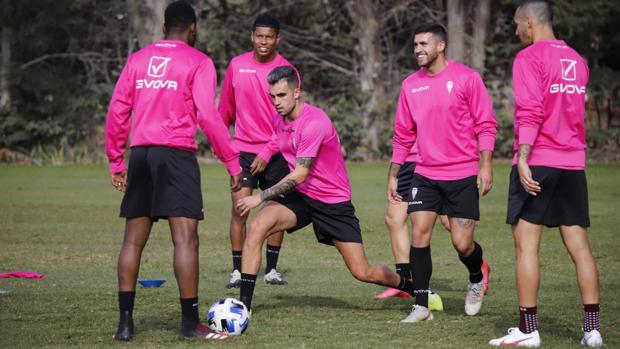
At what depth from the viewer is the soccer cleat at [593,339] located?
7352mm

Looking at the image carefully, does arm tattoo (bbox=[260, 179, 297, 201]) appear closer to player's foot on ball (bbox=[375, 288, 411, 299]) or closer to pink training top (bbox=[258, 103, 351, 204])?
pink training top (bbox=[258, 103, 351, 204])

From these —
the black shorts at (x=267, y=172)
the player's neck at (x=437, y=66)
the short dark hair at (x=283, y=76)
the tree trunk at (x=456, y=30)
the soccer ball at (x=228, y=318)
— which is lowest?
the soccer ball at (x=228, y=318)

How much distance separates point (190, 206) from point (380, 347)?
1.59 meters

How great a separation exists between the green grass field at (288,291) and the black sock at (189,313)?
0.14 meters

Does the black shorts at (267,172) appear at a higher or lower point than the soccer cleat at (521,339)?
higher

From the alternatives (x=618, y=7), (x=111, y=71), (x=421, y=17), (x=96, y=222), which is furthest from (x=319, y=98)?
(x=96, y=222)

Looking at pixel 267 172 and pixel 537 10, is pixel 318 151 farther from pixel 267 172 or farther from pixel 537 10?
pixel 537 10

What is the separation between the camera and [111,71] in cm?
3959

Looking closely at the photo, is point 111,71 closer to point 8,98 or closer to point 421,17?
point 8,98

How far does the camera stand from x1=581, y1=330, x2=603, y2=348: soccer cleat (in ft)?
24.1

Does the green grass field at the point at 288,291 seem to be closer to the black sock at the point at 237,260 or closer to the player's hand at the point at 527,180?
the black sock at the point at 237,260

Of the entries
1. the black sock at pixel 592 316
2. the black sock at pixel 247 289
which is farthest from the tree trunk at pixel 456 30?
the black sock at pixel 592 316

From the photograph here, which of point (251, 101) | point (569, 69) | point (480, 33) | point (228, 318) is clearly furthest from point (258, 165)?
point (480, 33)

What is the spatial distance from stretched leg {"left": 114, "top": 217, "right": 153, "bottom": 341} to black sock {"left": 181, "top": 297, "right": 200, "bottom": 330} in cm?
36
